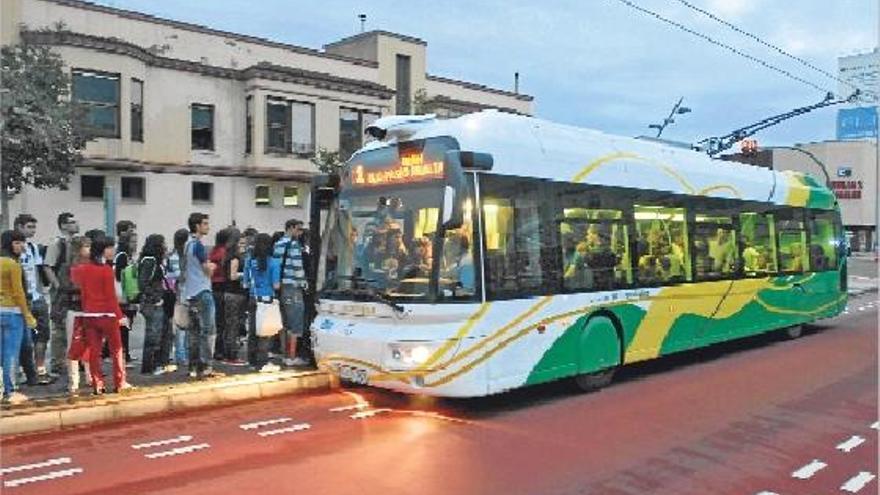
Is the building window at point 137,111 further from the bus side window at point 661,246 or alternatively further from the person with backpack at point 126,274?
the bus side window at point 661,246

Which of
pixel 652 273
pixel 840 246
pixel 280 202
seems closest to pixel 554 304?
pixel 652 273

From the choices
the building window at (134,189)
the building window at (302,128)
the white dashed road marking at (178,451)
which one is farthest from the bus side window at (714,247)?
the building window at (302,128)

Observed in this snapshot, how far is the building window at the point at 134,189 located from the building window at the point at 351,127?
28.1ft

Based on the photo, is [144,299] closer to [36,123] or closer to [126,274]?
[126,274]

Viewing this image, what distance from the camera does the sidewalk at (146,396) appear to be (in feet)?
25.5

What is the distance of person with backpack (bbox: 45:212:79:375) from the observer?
9.20 meters

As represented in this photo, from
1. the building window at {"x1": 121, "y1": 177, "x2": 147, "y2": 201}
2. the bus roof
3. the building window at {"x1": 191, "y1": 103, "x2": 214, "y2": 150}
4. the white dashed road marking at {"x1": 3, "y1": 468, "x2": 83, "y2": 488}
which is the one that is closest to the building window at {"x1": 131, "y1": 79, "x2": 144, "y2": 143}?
the building window at {"x1": 121, "y1": 177, "x2": 147, "y2": 201}

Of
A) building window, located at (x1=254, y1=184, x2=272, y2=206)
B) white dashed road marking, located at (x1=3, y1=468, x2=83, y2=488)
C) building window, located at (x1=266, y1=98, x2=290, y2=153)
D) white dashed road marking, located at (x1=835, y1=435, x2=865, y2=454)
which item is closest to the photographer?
white dashed road marking, located at (x1=3, y1=468, x2=83, y2=488)

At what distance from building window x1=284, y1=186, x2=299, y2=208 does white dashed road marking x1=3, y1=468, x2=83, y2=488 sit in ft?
88.1

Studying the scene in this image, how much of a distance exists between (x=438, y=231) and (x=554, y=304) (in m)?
1.83

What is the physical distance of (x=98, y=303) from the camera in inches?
332

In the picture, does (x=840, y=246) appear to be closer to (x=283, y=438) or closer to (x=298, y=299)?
(x=298, y=299)

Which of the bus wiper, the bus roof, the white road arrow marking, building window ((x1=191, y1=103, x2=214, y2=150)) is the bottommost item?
the white road arrow marking

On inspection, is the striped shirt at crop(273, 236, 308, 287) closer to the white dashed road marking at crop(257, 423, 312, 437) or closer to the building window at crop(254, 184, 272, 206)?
the white dashed road marking at crop(257, 423, 312, 437)
